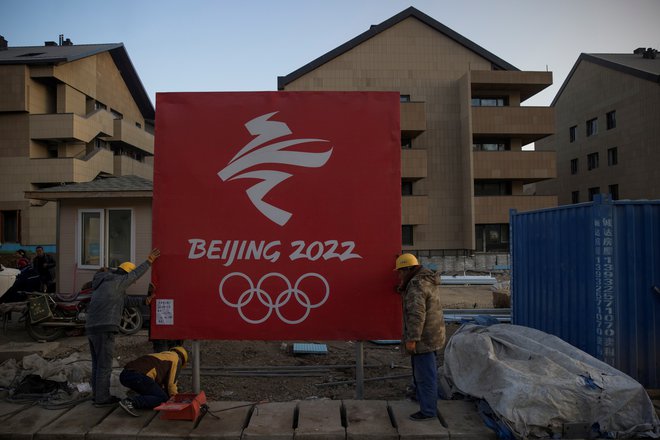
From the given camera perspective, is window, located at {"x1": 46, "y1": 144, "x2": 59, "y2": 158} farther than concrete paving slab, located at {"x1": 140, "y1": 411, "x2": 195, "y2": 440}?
Yes

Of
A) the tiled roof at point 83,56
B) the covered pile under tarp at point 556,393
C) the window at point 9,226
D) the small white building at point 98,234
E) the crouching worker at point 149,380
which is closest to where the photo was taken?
the covered pile under tarp at point 556,393

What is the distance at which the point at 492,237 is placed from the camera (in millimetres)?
28484

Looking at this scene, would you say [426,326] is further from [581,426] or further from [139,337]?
[139,337]

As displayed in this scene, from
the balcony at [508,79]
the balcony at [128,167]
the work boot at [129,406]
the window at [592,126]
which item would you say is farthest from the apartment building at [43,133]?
the window at [592,126]

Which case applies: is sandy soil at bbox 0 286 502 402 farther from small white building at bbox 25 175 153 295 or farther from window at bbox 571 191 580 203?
window at bbox 571 191 580 203

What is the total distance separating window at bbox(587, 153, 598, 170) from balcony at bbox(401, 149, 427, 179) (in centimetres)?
1642

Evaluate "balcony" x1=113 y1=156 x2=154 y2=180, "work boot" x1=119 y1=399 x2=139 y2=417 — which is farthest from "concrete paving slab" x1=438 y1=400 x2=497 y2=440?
"balcony" x1=113 y1=156 x2=154 y2=180

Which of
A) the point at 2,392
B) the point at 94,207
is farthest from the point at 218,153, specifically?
the point at 94,207

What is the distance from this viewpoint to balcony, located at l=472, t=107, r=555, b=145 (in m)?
27.7

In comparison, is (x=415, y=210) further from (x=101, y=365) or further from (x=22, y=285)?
(x=101, y=365)

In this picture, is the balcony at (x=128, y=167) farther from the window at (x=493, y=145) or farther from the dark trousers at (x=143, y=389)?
the dark trousers at (x=143, y=389)

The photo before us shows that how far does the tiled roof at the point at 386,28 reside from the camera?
27.6m

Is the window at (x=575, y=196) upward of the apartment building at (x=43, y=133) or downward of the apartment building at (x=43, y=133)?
downward

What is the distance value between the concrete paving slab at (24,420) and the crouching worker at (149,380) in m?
0.85
